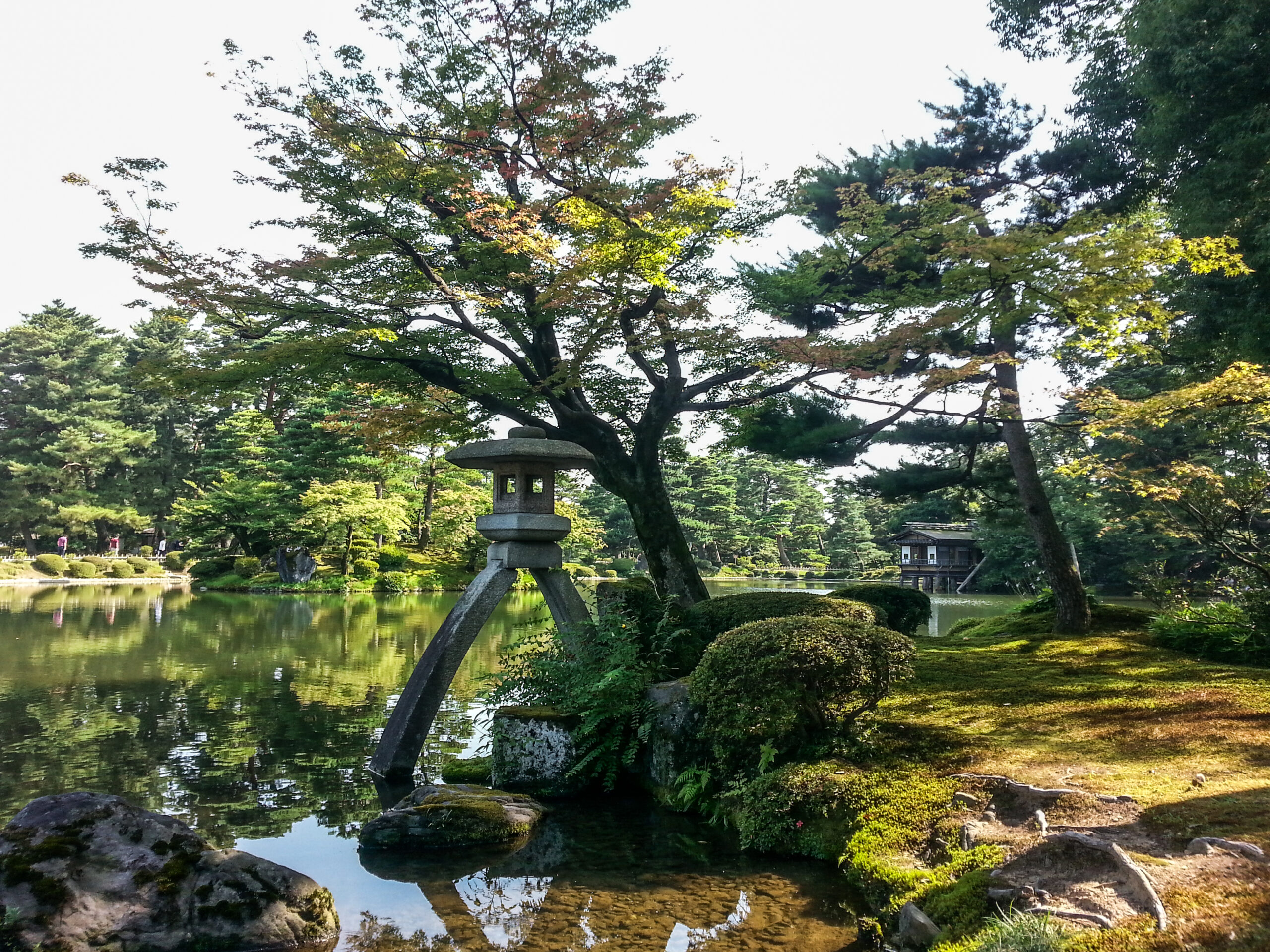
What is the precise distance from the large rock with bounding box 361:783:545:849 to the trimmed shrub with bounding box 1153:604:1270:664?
8115 mm

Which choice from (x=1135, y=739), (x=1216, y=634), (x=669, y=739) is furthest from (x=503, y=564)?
(x=1216, y=634)

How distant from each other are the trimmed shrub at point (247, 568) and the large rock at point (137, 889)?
91.7ft

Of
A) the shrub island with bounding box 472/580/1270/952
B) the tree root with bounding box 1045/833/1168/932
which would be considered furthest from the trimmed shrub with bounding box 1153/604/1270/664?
the tree root with bounding box 1045/833/1168/932

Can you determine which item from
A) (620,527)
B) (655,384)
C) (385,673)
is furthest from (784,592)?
(620,527)

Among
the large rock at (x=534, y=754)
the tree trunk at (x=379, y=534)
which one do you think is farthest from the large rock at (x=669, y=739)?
the tree trunk at (x=379, y=534)

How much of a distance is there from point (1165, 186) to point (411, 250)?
32.6ft

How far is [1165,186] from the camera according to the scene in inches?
409

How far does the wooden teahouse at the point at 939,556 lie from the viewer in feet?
117

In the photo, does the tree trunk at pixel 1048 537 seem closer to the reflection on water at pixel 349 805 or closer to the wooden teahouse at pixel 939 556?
the reflection on water at pixel 349 805

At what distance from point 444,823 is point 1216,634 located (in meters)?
8.89

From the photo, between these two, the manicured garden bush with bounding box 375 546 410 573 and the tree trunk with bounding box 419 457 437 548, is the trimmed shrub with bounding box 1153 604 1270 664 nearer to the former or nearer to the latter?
the manicured garden bush with bounding box 375 546 410 573

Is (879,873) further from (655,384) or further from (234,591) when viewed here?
(234,591)

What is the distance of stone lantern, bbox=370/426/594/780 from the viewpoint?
22.2 feet

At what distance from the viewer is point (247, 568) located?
29250mm
